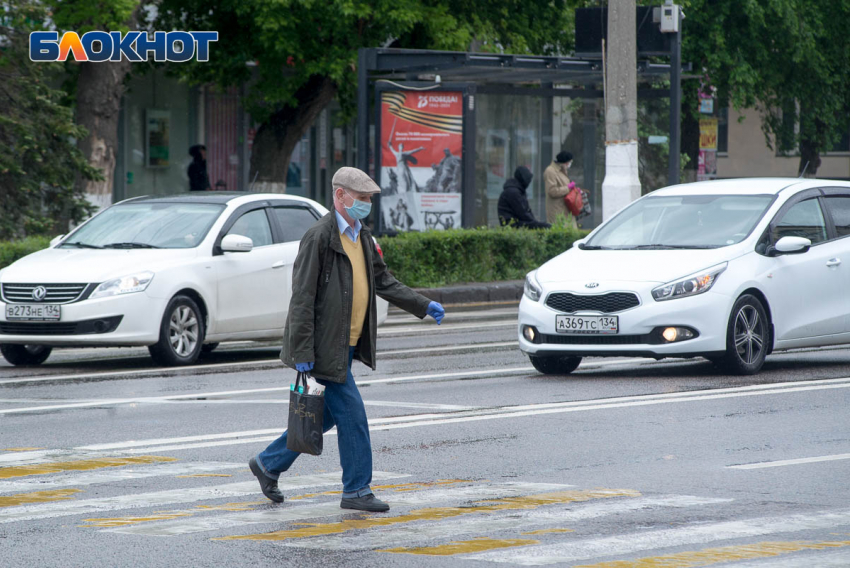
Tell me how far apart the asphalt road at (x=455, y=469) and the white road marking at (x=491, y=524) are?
1 centimetres

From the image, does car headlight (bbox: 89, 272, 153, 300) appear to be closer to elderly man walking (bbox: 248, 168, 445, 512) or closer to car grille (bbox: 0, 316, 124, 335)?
car grille (bbox: 0, 316, 124, 335)

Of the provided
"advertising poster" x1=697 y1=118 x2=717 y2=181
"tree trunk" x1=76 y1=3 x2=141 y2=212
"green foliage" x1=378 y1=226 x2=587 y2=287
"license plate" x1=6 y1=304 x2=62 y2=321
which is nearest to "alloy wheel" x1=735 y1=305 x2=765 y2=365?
"license plate" x1=6 y1=304 x2=62 y2=321

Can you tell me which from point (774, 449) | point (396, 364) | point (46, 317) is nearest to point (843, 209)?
point (396, 364)

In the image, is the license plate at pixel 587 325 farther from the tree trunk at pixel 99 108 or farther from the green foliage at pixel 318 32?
the green foliage at pixel 318 32

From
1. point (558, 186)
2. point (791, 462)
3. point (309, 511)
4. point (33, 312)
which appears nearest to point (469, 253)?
point (558, 186)

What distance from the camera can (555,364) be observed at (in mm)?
12375

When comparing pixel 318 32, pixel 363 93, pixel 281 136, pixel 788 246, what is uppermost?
pixel 318 32

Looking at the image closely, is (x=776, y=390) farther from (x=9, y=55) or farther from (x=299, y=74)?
(x=299, y=74)

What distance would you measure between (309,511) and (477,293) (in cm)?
1454

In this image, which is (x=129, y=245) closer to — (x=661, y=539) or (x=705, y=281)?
(x=705, y=281)

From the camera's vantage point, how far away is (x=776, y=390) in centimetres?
1115

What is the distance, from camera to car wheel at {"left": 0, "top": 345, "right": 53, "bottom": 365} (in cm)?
1366

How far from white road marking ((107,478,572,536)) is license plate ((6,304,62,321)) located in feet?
21.3

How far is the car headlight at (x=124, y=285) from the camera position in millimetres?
12938
